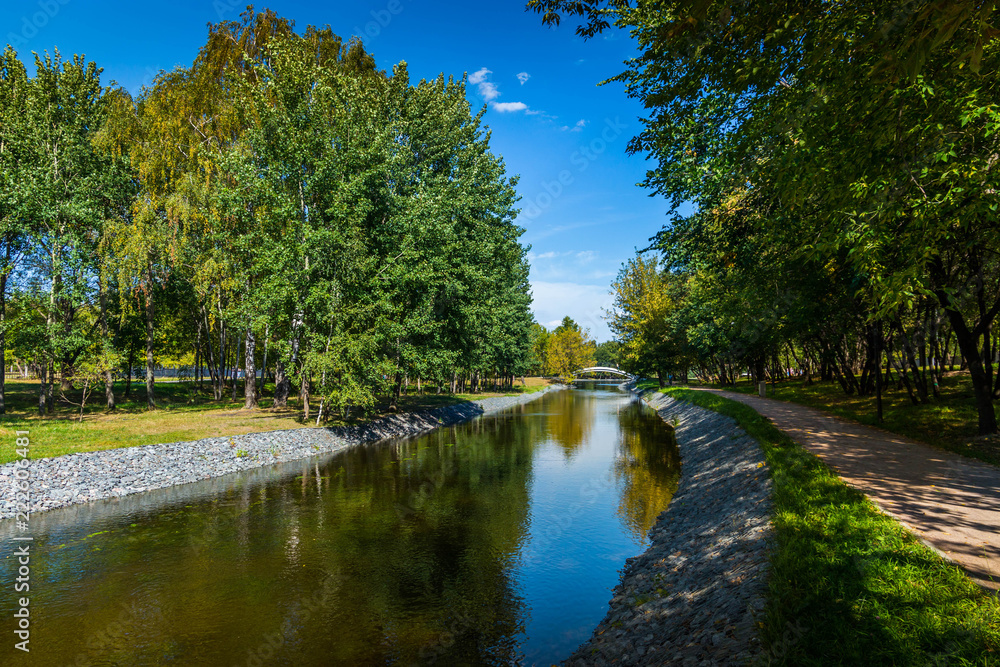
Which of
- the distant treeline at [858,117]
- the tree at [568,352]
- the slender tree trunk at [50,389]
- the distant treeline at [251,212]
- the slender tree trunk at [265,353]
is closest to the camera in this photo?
the distant treeline at [858,117]

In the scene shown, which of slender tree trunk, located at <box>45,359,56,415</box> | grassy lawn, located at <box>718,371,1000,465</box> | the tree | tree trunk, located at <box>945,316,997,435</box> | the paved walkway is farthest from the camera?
the tree

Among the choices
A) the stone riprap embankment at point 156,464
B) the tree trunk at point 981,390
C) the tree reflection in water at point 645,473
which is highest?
the tree trunk at point 981,390

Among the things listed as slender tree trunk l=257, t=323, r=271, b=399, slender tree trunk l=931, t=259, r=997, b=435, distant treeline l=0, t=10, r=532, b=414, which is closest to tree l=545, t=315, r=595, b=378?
slender tree trunk l=257, t=323, r=271, b=399

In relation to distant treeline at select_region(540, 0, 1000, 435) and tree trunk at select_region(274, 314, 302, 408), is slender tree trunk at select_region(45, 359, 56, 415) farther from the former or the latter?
distant treeline at select_region(540, 0, 1000, 435)

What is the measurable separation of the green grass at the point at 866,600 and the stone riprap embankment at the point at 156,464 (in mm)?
19561

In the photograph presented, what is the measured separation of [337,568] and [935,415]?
894 inches

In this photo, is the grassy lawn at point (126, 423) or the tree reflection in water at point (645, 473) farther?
the grassy lawn at point (126, 423)

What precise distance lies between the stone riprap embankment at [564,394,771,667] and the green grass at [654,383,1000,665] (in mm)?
452

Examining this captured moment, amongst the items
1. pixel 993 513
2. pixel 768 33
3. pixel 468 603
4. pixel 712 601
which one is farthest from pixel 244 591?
pixel 993 513

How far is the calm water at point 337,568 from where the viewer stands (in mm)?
8016

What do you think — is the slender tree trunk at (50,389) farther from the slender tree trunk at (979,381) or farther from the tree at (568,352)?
the tree at (568,352)

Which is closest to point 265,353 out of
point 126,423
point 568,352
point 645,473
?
point 126,423

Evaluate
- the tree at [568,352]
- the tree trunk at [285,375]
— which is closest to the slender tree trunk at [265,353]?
the tree trunk at [285,375]

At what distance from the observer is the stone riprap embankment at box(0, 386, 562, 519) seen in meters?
14.7
